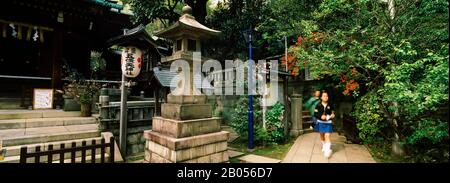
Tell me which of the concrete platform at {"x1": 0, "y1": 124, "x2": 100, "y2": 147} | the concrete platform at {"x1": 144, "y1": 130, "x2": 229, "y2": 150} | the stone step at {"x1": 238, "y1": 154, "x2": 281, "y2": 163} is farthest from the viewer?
the stone step at {"x1": 238, "y1": 154, "x2": 281, "y2": 163}

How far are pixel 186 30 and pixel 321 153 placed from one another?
5.78m

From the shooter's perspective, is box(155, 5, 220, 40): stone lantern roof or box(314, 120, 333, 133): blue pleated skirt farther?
box(314, 120, 333, 133): blue pleated skirt

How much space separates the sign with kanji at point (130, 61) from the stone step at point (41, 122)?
3.28 metres

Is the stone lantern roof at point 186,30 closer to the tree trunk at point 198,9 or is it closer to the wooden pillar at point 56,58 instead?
the wooden pillar at point 56,58

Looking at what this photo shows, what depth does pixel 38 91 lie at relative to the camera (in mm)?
9344

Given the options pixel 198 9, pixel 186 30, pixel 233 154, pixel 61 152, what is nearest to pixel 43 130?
pixel 61 152

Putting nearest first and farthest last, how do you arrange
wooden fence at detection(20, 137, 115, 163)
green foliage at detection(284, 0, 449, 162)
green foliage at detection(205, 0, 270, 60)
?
wooden fence at detection(20, 137, 115, 163)
green foliage at detection(284, 0, 449, 162)
green foliage at detection(205, 0, 270, 60)

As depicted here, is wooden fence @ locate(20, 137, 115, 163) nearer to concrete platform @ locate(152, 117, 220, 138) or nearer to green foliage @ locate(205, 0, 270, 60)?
concrete platform @ locate(152, 117, 220, 138)

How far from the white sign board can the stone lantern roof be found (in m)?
6.71

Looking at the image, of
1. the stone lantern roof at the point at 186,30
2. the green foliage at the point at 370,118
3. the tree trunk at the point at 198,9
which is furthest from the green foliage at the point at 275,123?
the tree trunk at the point at 198,9

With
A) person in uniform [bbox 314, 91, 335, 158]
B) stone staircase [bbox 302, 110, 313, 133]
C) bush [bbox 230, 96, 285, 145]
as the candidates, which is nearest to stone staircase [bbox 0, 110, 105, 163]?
bush [bbox 230, 96, 285, 145]

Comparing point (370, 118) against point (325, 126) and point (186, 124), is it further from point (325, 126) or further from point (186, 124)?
point (186, 124)

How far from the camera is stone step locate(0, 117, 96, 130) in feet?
24.5

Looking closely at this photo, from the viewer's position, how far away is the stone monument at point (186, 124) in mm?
5805
